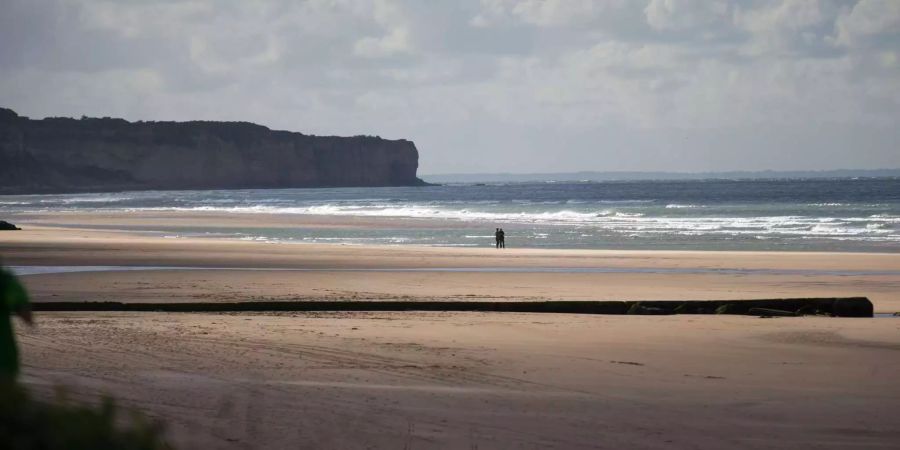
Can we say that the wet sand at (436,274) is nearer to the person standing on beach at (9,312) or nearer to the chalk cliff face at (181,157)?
the person standing on beach at (9,312)

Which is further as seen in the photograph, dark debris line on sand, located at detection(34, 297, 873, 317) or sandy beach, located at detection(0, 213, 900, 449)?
dark debris line on sand, located at detection(34, 297, 873, 317)

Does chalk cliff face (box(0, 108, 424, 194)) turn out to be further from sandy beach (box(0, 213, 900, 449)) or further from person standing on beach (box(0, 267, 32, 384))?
person standing on beach (box(0, 267, 32, 384))

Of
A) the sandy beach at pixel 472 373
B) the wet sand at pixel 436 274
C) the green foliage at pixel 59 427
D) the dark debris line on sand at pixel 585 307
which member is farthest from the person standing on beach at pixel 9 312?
the wet sand at pixel 436 274

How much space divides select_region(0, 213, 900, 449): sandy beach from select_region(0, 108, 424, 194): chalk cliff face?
141956 millimetres

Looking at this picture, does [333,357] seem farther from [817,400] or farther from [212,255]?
[212,255]

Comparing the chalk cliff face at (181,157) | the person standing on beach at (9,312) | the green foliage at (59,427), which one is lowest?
the green foliage at (59,427)

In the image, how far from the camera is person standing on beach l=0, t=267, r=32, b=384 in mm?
2014

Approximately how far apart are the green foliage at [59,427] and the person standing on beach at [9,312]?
0.31 metres

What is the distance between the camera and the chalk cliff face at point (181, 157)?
15800cm

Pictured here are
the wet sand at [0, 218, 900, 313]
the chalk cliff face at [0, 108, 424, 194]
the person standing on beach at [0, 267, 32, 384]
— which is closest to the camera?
the person standing on beach at [0, 267, 32, 384]

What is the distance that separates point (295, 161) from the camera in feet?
611

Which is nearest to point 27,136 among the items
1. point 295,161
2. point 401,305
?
point 295,161

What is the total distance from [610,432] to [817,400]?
78.4 inches

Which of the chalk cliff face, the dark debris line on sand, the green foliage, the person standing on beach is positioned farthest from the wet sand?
the chalk cliff face
